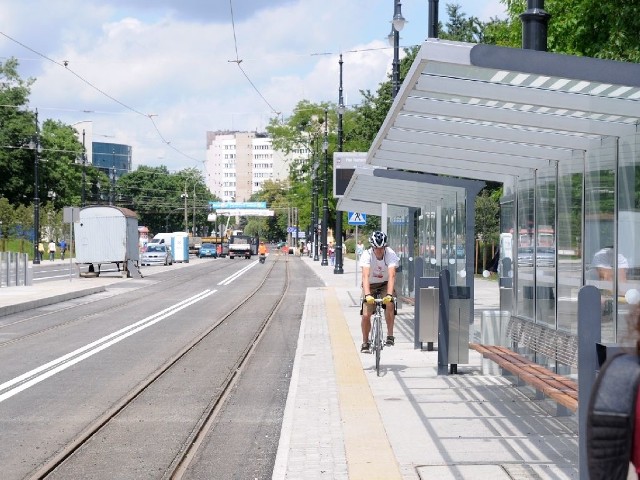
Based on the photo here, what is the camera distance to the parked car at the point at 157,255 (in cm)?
7169

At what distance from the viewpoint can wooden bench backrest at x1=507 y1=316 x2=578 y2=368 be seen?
9344 mm

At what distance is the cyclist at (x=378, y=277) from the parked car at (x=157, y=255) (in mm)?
58989

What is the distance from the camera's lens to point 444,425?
931cm

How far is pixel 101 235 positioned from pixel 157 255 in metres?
26.2

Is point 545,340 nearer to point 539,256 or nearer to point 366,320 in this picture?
point 539,256

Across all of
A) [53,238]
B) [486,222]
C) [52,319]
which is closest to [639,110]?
[52,319]

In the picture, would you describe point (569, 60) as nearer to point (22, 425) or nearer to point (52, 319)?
point (22, 425)

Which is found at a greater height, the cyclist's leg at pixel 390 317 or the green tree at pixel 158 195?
the green tree at pixel 158 195

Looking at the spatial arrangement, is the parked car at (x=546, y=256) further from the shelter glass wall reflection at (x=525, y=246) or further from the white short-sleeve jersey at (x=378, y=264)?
the white short-sleeve jersey at (x=378, y=264)

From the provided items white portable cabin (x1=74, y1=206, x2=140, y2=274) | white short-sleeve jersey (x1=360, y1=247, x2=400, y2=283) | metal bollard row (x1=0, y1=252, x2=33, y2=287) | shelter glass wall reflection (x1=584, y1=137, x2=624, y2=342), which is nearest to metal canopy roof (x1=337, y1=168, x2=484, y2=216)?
white short-sleeve jersey (x1=360, y1=247, x2=400, y2=283)

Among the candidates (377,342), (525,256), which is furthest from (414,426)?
(377,342)

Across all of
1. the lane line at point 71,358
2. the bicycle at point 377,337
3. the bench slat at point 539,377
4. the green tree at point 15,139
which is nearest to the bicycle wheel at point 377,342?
the bicycle at point 377,337

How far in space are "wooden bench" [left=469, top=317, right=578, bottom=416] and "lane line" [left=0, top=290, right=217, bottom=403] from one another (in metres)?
5.12

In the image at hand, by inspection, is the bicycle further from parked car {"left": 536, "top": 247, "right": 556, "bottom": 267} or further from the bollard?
A: the bollard
